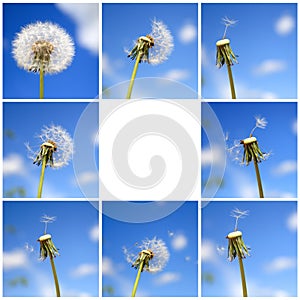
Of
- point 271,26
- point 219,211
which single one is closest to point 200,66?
point 271,26

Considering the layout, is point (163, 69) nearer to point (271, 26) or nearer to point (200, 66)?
point (200, 66)

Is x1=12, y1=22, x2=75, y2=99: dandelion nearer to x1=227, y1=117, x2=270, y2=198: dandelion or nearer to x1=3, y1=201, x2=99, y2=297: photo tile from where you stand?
x1=3, y1=201, x2=99, y2=297: photo tile

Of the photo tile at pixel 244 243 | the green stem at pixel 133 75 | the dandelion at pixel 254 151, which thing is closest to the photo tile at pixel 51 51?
the green stem at pixel 133 75

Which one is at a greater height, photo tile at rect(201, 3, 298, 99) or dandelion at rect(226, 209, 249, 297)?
photo tile at rect(201, 3, 298, 99)

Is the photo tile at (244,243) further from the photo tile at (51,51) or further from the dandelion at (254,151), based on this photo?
the photo tile at (51,51)

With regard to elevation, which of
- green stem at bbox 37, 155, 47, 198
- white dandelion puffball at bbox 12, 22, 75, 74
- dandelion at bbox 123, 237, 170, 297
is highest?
white dandelion puffball at bbox 12, 22, 75, 74

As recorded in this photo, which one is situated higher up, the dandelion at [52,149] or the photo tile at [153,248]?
the dandelion at [52,149]

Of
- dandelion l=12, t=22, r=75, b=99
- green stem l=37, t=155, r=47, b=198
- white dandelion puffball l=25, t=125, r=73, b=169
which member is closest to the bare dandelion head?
dandelion l=12, t=22, r=75, b=99

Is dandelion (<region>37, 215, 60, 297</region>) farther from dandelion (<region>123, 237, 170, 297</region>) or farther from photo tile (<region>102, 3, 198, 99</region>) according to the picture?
photo tile (<region>102, 3, 198, 99</region>)
